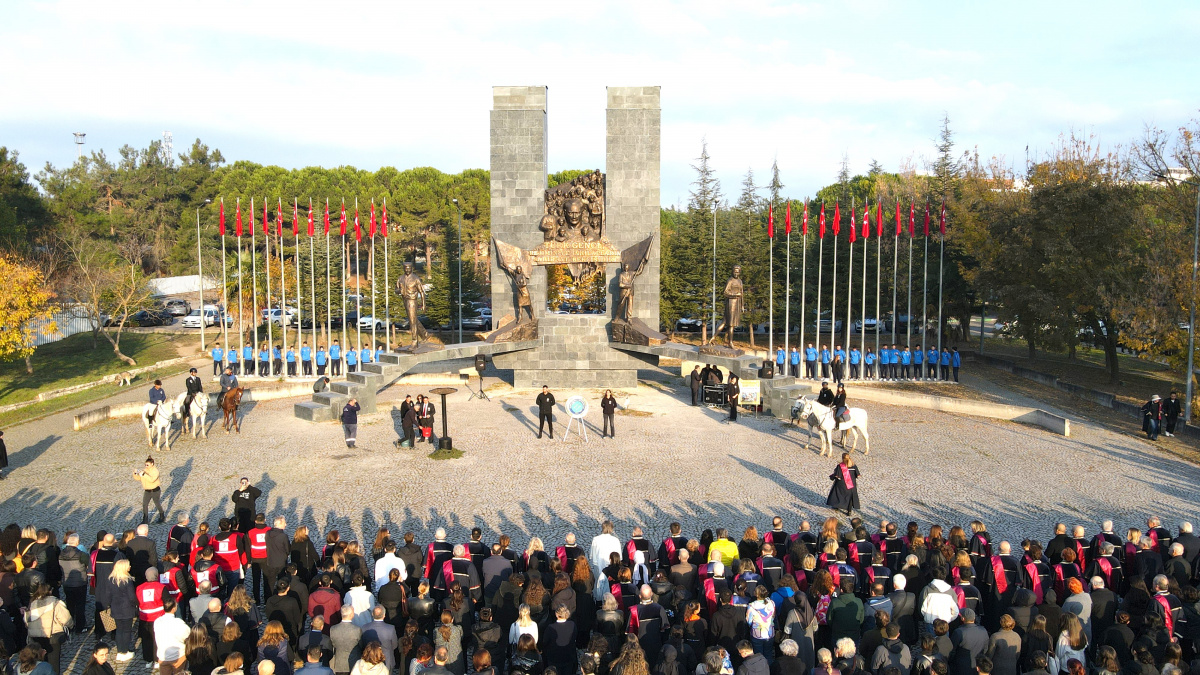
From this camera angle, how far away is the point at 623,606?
858 cm

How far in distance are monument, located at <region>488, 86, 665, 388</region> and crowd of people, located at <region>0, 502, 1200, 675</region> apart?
1822 centimetres

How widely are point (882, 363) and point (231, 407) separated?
78.3 ft

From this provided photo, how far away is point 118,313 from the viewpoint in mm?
39844

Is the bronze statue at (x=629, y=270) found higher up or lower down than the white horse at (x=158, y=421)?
higher up

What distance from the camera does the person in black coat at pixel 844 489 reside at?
13750 mm

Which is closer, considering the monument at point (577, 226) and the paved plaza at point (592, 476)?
the paved plaza at point (592, 476)

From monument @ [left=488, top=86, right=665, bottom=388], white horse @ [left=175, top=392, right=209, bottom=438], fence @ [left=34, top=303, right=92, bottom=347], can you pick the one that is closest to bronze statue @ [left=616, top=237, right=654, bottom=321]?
monument @ [left=488, top=86, right=665, bottom=388]

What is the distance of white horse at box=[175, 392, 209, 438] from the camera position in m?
19.4

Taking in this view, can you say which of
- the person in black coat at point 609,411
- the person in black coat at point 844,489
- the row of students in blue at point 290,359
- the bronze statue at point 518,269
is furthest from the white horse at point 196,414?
the person in black coat at point 844,489

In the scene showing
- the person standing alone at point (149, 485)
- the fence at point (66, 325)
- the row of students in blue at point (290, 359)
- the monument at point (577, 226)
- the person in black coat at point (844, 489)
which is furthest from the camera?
the fence at point (66, 325)

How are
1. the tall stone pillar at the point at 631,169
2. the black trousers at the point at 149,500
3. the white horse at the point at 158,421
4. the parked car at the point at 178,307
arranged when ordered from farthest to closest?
the parked car at the point at 178,307, the tall stone pillar at the point at 631,169, the white horse at the point at 158,421, the black trousers at the point at 149,500

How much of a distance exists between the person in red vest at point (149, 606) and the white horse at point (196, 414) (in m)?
11.7

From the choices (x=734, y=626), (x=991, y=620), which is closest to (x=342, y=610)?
(x=734, y=626)

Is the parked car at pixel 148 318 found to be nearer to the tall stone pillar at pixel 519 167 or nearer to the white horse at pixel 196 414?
the tall stone pillar at pixel 519 167
